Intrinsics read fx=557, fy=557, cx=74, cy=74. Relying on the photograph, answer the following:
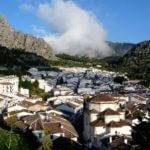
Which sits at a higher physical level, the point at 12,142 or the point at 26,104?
the point at 26,104

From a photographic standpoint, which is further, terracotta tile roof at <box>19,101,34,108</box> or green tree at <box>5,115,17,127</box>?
terracotta tile roof at <box>19,101,34,108</box>

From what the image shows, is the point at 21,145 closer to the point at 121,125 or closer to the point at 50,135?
the point at 50,135

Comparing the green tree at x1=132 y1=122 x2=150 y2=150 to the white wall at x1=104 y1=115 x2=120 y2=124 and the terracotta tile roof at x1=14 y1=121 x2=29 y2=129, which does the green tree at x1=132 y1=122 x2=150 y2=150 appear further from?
the terracotta tile roof at x1=14 y1=121 x2=29 y2=129

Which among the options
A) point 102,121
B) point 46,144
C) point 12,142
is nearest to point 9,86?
point 102,121

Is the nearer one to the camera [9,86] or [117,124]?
[117,124]

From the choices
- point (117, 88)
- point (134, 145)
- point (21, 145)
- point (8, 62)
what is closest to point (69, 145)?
point (21, 145)

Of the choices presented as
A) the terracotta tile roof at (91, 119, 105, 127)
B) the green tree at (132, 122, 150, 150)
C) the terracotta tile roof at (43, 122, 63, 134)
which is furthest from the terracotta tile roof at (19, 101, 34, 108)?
the green tree at (132, 122, 150, 150)

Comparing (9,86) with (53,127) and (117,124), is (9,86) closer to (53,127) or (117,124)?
(53,127)

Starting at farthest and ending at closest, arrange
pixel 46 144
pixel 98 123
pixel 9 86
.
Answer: pixel 9 86, pixel 98 123, pixel 46 144

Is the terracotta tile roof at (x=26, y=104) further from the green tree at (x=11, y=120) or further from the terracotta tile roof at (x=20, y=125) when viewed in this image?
the terracotta tile roof at (x=20, y=125)

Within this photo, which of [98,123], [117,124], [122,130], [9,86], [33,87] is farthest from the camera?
[33,87]

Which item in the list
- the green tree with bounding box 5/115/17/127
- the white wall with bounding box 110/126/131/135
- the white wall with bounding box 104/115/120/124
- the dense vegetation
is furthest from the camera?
the dense vegetation
